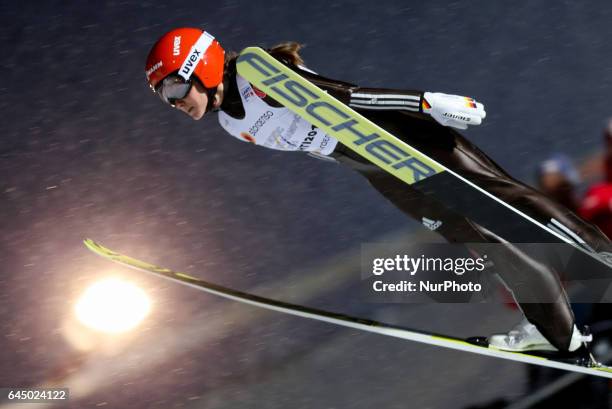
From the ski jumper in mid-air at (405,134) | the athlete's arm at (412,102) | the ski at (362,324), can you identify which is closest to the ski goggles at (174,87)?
the ski jumper in mid-air at (405,134)

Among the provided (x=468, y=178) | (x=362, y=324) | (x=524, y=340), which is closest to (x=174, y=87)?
(x=468, y=178)

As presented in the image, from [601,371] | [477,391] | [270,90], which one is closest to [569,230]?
[601,371]

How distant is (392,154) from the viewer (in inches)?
143

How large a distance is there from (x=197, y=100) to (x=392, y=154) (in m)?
0.80

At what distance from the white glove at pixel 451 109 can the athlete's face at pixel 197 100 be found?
2.70 ft

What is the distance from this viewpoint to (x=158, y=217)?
503 centimetres

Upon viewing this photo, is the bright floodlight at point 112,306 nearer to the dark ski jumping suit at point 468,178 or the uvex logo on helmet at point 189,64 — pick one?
the dark ski jumping suit at point 468,178

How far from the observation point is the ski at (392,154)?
3.54 meters

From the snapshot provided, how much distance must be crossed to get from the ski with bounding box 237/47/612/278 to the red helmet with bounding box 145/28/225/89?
0.14 m

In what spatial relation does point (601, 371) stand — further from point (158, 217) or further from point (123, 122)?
point (123, 122)

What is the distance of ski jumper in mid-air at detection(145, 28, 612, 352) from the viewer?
143 inches

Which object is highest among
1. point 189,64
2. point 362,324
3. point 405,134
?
point 189,64

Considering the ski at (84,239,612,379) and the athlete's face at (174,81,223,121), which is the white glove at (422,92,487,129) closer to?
the athlete's face at (174,81,223,121)

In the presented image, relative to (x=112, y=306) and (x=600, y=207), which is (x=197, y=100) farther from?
(x=600, y=207)
